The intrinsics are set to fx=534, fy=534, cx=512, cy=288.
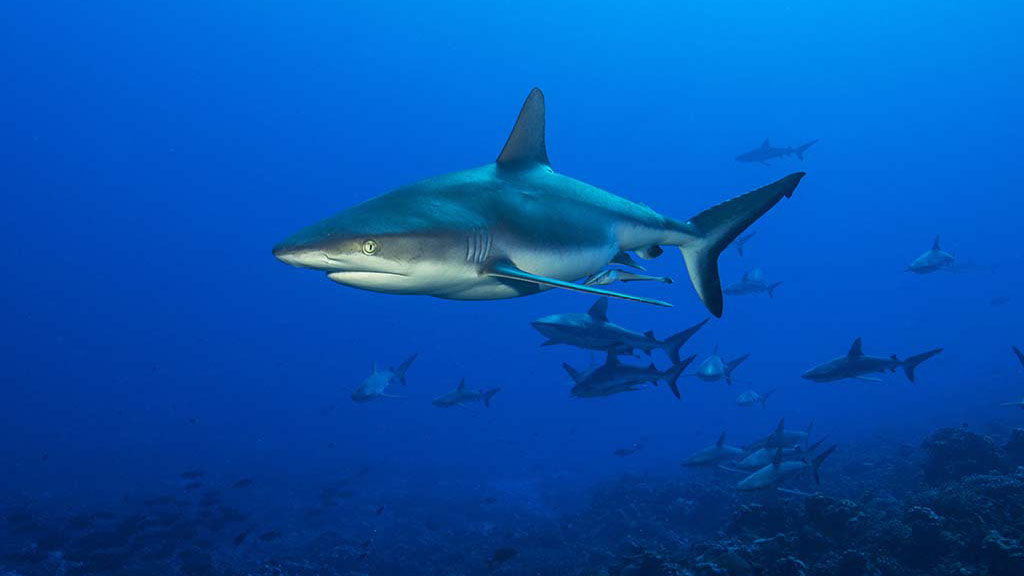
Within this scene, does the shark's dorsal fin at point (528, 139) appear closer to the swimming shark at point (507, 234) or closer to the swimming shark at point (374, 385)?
the swimming shark at point (507, 234)

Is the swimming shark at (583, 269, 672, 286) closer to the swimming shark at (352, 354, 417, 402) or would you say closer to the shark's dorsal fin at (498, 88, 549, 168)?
the shark's dorsal fin at (498, 88, 549, 168)

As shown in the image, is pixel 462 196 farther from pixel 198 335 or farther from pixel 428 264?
pixel 198 335

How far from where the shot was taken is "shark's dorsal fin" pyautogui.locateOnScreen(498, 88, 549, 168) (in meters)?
4.11

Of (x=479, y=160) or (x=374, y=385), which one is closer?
(x=374, y=385)

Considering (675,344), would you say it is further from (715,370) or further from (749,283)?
(749,283)

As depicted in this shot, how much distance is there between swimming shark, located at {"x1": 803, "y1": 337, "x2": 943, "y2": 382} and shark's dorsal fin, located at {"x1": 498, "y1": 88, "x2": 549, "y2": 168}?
8377 mm

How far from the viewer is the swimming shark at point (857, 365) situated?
33.6 feet

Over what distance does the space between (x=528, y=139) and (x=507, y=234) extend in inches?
51.2

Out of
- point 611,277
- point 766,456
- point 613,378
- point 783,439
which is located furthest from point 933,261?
point 611,277

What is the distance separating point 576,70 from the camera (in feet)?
499

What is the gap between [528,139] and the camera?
167 inches

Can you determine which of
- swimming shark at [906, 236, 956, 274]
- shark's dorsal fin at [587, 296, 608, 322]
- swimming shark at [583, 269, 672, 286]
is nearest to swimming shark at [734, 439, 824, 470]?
shark's dorsal fin at [587, 296, 608, 322]

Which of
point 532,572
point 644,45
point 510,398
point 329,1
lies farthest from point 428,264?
point 644,45

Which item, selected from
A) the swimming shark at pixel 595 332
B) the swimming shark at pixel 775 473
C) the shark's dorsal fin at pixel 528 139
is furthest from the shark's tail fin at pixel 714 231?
the swimming shark at pixel 775 473
